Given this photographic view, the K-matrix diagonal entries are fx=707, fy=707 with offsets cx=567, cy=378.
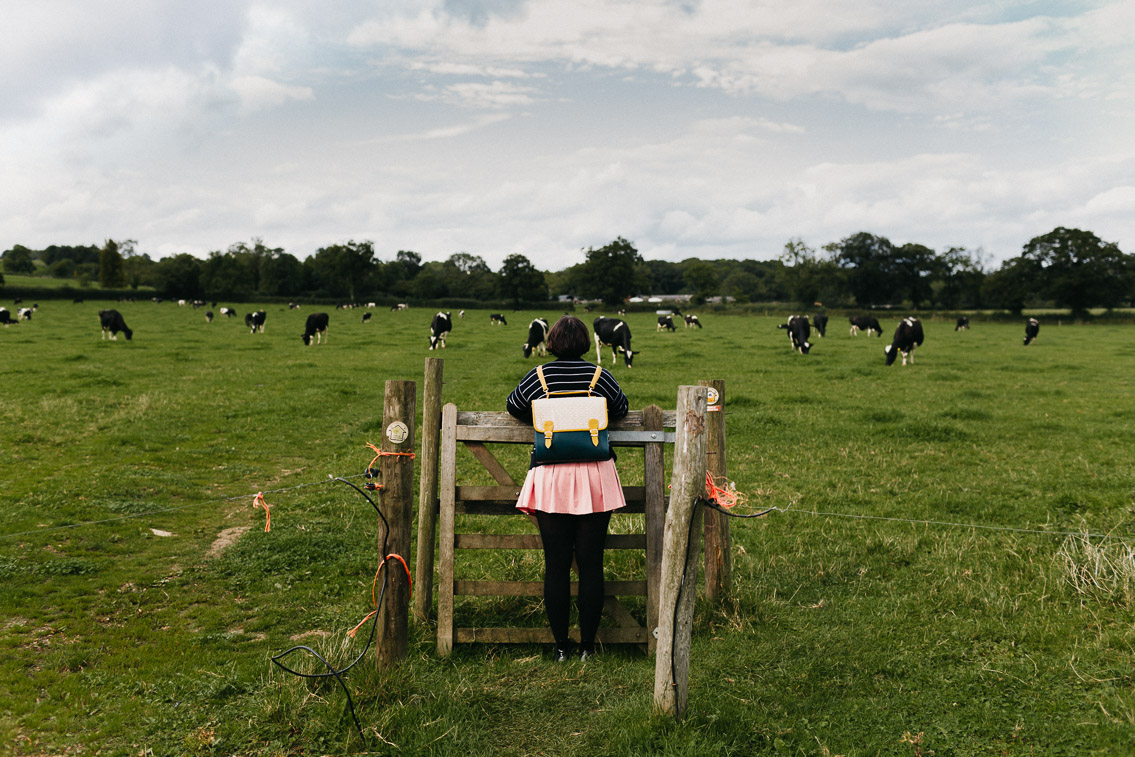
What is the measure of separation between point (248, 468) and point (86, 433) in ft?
13.9

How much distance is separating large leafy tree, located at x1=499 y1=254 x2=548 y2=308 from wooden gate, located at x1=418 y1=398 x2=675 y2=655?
353 feet

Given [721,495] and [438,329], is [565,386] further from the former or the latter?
[438,329]

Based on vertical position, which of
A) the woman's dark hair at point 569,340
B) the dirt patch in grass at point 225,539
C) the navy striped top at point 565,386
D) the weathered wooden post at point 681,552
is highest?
the woman's dark hair at point 569,340

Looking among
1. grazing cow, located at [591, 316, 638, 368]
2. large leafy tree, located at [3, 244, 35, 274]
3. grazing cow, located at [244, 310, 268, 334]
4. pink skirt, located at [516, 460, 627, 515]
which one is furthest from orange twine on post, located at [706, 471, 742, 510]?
large leafy tree, located at [3, 244, 35, 274]

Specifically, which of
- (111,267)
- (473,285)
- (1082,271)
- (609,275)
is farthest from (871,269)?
(111,267)

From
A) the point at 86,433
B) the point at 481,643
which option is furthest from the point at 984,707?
the point at 86,433

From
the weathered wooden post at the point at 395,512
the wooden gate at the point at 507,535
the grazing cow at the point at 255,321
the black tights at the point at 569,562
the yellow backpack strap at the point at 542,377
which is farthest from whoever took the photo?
the grazing cow at the point at 255,321

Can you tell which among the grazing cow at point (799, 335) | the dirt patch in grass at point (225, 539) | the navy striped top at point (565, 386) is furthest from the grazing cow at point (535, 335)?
the navy striped top at point (565, 386)

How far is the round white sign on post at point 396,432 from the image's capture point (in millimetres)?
5020

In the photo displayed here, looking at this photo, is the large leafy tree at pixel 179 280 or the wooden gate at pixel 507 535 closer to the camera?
the wooden gate at pixel 507 535

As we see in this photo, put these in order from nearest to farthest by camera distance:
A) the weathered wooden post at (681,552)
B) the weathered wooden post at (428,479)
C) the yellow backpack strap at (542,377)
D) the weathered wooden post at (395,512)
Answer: the weathered wooden post at (681,552) → the weathered wooden post at (395,512) → the yellow backpack strap at (542,377) → the weathered wooden post at (428,479)

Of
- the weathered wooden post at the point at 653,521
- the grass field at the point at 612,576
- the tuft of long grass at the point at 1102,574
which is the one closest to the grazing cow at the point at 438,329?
the grass field at the point at 612,576

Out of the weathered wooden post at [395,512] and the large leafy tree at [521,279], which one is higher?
the large leafy tree at [521,279]

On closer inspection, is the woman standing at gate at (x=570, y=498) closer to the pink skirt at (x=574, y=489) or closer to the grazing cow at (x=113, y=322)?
the pink skirt at (x=574, y=489)
